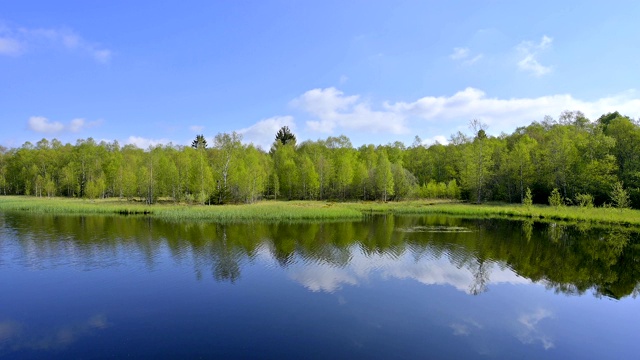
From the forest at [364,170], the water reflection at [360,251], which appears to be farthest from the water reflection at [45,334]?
the forest at [364,170]

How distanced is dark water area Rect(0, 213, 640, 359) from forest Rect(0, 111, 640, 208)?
104 feet

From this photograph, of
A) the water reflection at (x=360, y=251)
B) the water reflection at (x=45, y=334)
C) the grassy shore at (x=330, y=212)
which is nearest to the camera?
the water reflection at (x=45, y=334)

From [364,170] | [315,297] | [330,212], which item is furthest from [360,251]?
[364,170]

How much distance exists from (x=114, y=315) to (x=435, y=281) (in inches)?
615

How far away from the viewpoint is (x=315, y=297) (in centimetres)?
1733

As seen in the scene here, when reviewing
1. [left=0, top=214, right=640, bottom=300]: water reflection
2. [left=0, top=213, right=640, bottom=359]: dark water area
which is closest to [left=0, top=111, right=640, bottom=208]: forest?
[left=0, top=214, right=640, bottom=300]: water reflection

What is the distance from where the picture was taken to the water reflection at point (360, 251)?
21.3 meters

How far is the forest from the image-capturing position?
57188 millimetres

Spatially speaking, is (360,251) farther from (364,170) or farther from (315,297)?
(364,170)

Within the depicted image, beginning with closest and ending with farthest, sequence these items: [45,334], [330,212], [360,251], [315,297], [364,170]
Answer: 1. [45,334]
2. [315,297]
3. [360,251]
4. [330,212]
5. [364,170]

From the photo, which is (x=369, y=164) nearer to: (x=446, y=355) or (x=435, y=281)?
(x=435, y=281)

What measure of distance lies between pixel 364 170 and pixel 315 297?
62.6 meters

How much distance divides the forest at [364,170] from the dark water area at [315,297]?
31.6 metres

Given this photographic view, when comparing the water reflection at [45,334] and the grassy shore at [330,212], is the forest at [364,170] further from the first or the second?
the water reflection at [45,334]
